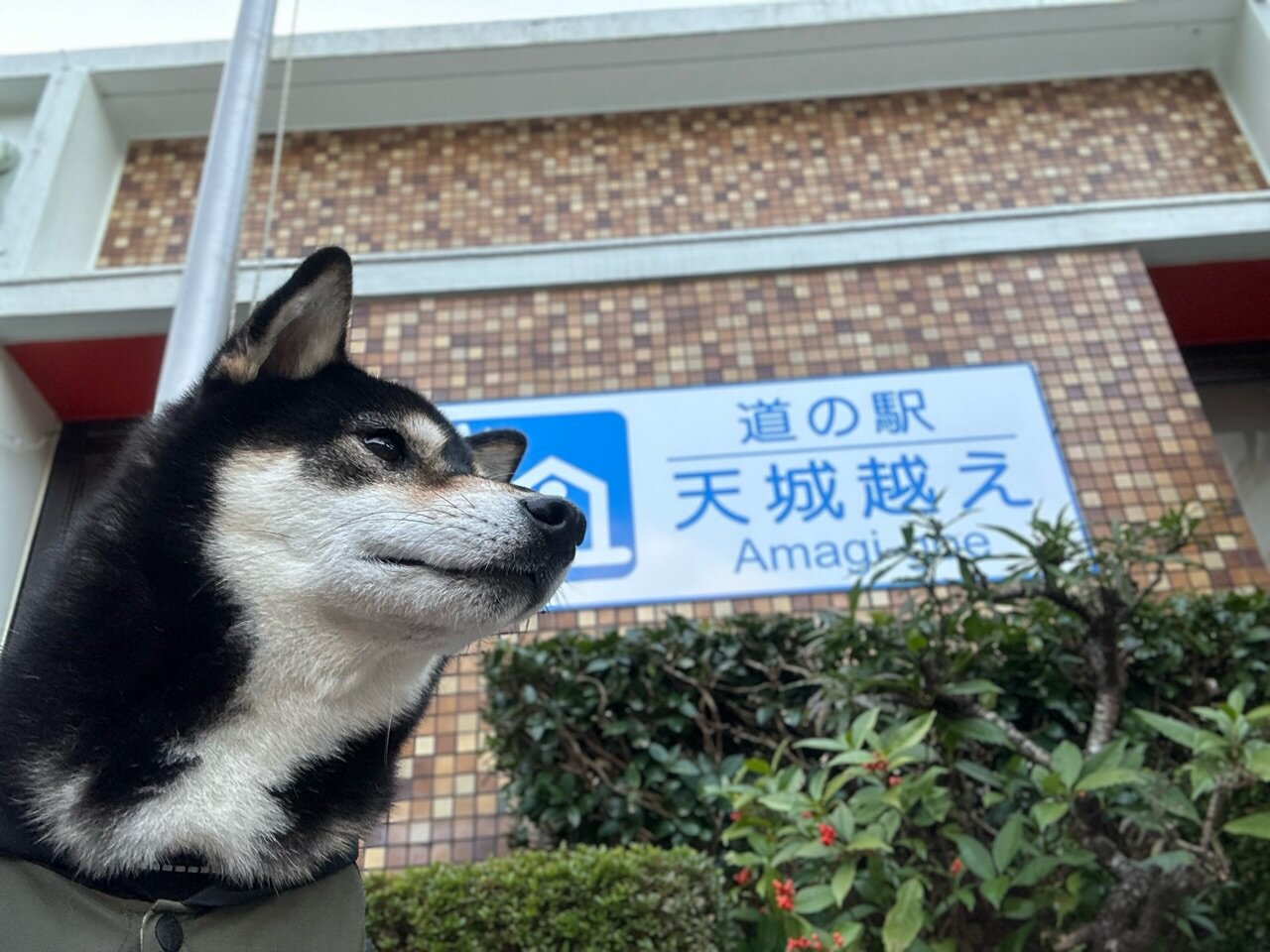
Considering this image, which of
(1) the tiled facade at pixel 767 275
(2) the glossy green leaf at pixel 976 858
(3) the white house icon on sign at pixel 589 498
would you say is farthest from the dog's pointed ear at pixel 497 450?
(3) the white house icon on sign at pixel 589 498

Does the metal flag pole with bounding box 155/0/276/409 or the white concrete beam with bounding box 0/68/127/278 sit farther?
the white concrete beam with bounding box 0/68/127/278

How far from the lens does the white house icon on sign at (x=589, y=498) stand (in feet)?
15.1

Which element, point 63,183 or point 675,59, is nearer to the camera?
point 63,183

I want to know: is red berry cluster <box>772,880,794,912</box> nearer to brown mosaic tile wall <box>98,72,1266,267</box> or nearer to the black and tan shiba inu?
the black and tan shiba inu

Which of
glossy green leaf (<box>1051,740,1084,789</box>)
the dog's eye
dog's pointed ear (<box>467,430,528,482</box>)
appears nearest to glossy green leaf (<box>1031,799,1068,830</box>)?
glossy green leaf (<box>1051,740,1084,789</box>)

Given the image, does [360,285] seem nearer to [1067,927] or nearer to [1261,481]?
[1067,927]

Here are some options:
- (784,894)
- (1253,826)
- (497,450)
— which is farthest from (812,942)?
(497,450)

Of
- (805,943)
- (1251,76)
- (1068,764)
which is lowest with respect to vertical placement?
(805,943)

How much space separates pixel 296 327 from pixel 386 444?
0.24 metres

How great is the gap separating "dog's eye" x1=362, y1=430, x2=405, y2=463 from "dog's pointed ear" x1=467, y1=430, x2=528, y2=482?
330 millimetres

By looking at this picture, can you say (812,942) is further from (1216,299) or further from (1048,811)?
(1216,299)

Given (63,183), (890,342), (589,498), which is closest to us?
(589,498)

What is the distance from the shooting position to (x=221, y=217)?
2863 millimetres

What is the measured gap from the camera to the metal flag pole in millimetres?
2590
